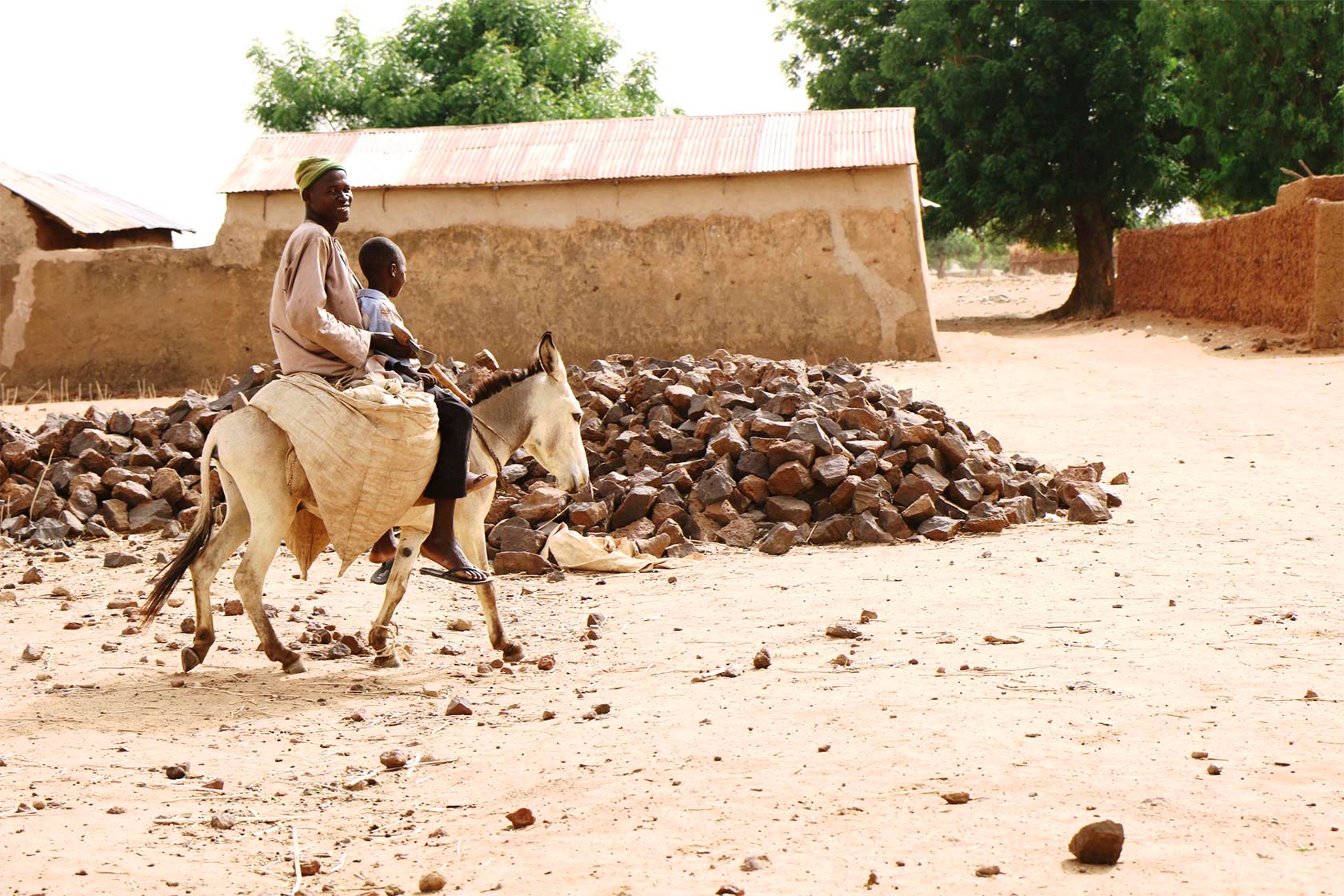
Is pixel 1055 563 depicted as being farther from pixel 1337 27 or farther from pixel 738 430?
pixel 1337 27

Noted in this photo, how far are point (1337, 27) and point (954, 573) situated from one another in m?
19.7

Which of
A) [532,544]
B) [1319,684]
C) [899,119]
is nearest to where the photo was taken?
[1319,684]

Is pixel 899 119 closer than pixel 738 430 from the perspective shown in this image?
No

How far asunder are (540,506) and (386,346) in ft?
9.89

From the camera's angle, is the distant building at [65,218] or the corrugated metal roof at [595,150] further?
the distant building at [65,218]

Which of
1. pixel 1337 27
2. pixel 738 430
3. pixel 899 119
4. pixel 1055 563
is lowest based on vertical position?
pixel 1055 563

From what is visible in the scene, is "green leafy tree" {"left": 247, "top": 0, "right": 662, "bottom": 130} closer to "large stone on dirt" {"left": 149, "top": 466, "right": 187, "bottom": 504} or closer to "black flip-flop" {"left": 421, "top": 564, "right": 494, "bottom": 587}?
"large stone on dirt" {"left": 149, "top": 466, "right": 187, "bottom": 504}

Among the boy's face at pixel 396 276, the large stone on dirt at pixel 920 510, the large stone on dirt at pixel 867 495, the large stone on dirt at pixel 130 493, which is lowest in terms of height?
the large stone on dirt at pixel 920 510

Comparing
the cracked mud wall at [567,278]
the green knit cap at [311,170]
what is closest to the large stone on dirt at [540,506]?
the green knit cap at [311,170]

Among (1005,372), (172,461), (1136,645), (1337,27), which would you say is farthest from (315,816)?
(1337,27)

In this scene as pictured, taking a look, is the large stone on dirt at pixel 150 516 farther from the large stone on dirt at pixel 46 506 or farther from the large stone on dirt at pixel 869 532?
the large stone on dirt at pixel 869 532

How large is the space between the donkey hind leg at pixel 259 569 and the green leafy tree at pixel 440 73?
22717 millimetres

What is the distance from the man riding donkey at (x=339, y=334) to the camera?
516 cm

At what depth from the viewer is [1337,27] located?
22375mm
